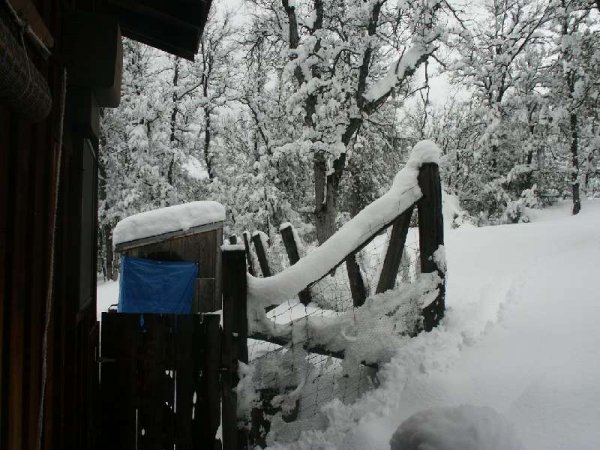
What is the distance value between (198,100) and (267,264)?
1386 cm

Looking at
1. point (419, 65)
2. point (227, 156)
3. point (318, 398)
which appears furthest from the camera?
point (227, 156)

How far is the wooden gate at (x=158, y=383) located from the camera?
2611 mm

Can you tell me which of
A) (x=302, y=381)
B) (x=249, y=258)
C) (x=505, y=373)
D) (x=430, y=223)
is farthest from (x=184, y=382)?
(x=249, y=258)

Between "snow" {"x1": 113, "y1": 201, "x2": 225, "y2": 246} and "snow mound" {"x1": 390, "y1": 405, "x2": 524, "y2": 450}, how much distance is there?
670cm

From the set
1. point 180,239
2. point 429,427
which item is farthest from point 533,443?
point 180,239

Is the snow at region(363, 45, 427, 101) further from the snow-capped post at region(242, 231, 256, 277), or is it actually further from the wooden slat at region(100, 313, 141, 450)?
the wooden slat at region(100, 313, 141, 450)

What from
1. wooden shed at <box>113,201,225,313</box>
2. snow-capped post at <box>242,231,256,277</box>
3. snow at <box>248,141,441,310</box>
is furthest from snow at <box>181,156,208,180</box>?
snow at <box>248,141,441,310</box>

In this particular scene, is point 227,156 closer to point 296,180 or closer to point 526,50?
point 296,180

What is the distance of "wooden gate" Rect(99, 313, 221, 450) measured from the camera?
2611 mm

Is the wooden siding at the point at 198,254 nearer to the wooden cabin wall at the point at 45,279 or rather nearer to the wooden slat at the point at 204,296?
the wooden slat at the point at 204,296

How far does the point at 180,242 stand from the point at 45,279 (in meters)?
6.05

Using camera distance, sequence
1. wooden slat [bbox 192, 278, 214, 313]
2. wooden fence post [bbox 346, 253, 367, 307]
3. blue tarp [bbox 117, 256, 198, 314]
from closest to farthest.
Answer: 1. wooden fence post [bbox 346, 253, 367, 307]
2. blue tarp [bbox 117, 256, 198, 314]
3. wooden slat [bbox 192, 278, 214, 313]

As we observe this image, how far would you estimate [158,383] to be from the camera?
261cm

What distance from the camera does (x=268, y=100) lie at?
65.0 ft
